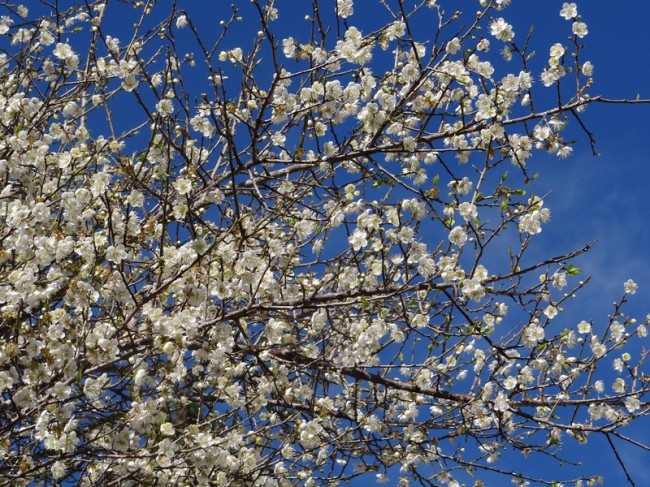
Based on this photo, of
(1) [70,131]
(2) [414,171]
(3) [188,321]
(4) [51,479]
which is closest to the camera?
(3) [188,321]

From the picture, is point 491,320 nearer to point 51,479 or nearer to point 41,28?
point 51,479

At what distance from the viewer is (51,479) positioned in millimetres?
5098

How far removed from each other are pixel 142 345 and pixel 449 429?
228 centimetres

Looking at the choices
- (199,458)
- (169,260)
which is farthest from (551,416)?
(169,260)

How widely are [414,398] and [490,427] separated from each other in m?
0.63

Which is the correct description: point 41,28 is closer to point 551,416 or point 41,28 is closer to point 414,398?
point 414,398

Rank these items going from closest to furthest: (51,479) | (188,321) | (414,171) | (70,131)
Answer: (188,321) → (51,479) → (414,171) → (70,131)

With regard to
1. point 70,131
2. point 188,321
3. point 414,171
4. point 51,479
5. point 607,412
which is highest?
point 70,131

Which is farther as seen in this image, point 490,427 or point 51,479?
point 490,427

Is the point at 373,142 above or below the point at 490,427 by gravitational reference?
above

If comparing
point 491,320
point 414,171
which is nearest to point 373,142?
point 414,171

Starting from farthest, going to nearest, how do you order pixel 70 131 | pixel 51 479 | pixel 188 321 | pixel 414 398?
pixel 70 131, pixel 414 398, pixel 51 479, pixel 188 321

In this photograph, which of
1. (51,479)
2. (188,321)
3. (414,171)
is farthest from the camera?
(414,171)

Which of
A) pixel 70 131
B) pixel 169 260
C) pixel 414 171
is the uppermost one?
pixel 70 131
